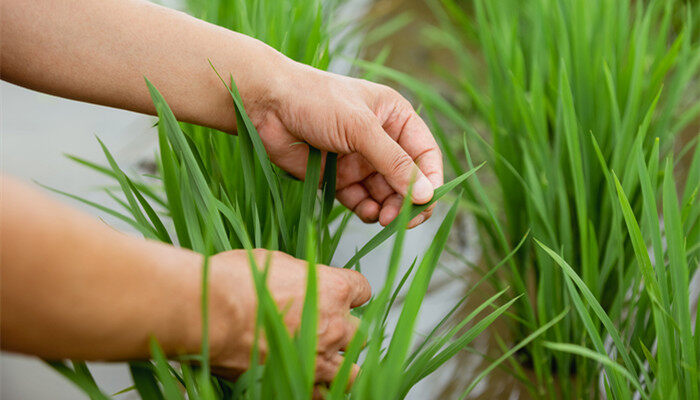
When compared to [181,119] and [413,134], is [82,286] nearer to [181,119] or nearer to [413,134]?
[181,119]

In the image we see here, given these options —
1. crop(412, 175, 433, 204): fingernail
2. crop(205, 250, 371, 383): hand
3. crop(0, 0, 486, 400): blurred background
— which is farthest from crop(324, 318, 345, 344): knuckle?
crop(0, 0, 486, 400): blurred background

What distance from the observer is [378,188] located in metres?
1.05

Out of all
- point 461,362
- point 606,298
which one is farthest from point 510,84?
point 461,362

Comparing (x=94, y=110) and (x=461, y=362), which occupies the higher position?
(x=94, y=110)

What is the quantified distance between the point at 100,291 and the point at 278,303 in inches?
8.5

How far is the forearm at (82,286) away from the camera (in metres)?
0.52

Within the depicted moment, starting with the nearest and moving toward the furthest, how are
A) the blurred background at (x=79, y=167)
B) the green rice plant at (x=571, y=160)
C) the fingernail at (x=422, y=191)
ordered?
the fingernail at (x=422, y=191)
the green rice plant at (x=571, y=160)
the blurred background at (x=79, y=167)

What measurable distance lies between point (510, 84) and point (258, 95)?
1.91ft

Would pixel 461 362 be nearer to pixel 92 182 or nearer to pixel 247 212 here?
pixel 247 212

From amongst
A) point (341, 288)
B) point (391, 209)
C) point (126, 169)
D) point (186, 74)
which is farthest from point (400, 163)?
point (126, 169)

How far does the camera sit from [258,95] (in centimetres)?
98

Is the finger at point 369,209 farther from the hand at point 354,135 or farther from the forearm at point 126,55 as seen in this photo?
the forearm at point 126,55

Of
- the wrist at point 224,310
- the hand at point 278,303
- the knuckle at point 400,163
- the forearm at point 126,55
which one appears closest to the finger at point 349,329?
the hand at point 278,303

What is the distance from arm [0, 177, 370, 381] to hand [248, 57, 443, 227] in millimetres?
309
